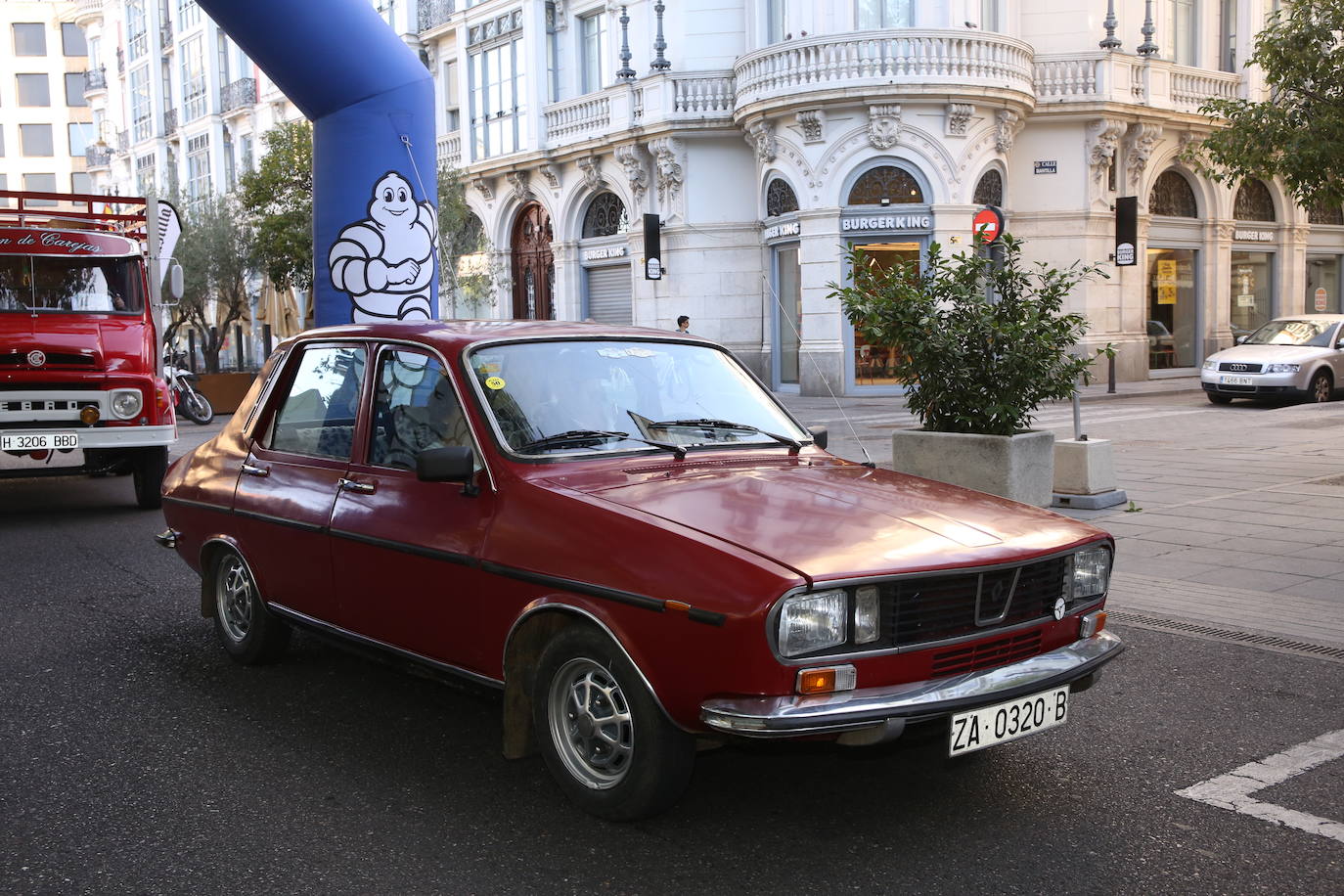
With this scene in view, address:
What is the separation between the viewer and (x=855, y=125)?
2480 cm

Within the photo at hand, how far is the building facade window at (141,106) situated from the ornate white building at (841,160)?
1015 inches

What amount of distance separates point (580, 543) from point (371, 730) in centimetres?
152

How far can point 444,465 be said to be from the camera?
13.9ft

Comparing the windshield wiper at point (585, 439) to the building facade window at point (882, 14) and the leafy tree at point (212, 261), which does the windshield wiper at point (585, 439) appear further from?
the leafy tree at point (212, 261)

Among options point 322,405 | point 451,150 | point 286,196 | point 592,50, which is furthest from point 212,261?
point 322,405

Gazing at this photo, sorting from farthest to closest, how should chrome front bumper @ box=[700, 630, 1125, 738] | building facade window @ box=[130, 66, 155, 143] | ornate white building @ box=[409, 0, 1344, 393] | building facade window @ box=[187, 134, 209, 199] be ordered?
1. building facade window @ box=[130, 66, 155, 143]
2. building facade window @ box=[187, 134, 209, 199]
3. ornate white building @ box=[409, 0, 1344, 393]
4. chrome front bumper @ box=[700, 630, 1125, 738]

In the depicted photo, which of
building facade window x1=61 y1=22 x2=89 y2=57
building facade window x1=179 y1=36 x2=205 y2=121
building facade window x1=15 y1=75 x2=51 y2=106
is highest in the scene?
building facade window x1=61 y1=22 x2=89 y2=57

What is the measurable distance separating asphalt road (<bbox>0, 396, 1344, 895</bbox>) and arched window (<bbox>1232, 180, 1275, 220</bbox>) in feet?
95.2

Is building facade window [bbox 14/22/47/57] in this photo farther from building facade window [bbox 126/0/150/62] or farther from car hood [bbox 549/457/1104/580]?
car hood [bbox 549/457/1104/580]

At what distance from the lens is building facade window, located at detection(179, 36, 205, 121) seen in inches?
1922

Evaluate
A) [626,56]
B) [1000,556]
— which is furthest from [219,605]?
[626,56]

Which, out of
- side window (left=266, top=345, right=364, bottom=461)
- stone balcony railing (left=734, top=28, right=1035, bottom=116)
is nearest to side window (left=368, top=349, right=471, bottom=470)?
side window (left=266, top=345, right=364, bottom=461)

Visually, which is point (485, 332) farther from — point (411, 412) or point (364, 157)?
point (364, 157)

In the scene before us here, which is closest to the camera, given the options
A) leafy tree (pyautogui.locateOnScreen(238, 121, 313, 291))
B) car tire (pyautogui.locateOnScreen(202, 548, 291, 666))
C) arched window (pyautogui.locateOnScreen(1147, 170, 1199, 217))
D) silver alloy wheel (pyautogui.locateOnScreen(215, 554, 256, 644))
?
car tire (pyautogui.locateOnScreen(202, 548, 291, 666))
